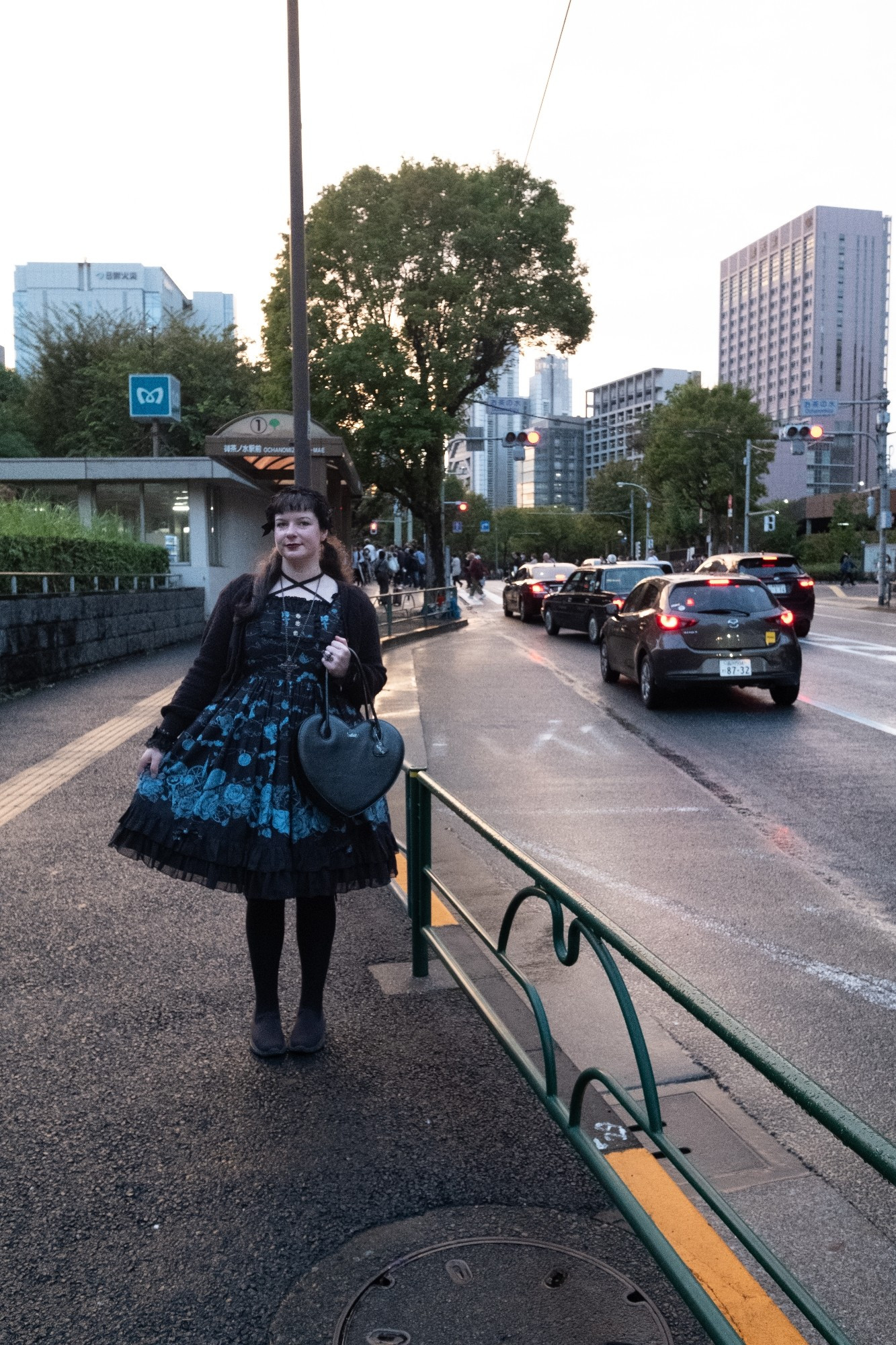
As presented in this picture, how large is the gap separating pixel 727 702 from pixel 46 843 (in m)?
8.71

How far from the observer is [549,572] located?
30984 millimetres

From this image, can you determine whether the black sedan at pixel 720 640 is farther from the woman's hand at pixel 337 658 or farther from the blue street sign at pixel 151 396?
the blue street sign at pixel 151 396

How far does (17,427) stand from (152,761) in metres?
50.0

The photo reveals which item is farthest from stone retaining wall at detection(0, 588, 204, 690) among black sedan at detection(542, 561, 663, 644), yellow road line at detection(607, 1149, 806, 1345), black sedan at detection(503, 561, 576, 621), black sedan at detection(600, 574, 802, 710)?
yellow road line at detection(607, 1149, 806, 1345)

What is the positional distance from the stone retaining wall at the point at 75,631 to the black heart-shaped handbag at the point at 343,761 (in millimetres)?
10970

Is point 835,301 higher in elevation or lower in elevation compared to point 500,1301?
A: higher

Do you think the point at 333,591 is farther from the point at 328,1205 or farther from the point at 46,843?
the point at 46,843

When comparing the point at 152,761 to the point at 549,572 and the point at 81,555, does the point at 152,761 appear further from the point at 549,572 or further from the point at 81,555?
the point at 549,572

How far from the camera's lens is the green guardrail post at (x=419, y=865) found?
4309mm

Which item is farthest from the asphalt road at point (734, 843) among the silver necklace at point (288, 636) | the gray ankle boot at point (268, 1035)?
the silver necklace at point (288, 636)

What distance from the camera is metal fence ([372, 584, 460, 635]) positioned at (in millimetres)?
22344

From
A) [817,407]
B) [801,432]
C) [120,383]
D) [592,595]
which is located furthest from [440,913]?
[120,383]

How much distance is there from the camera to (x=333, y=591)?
361 centimetres

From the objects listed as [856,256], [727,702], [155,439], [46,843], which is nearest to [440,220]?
[155,439]
